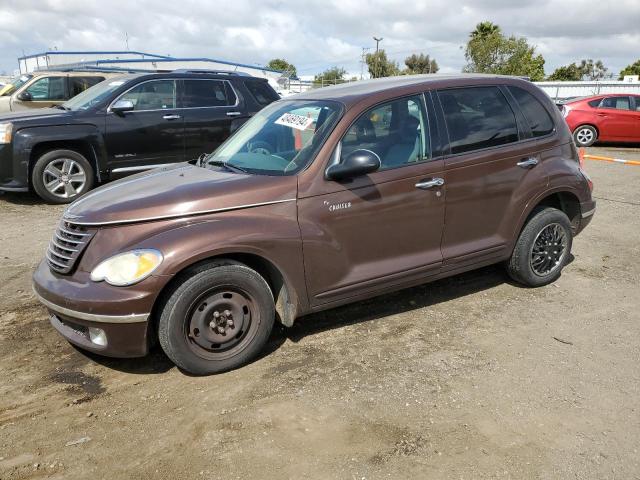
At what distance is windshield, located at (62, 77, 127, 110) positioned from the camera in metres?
8.22

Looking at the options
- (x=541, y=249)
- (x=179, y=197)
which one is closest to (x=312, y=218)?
(x=179, y=197)

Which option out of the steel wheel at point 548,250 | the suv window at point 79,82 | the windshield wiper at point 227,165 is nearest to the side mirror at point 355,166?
the windshield wiper at point 227,165

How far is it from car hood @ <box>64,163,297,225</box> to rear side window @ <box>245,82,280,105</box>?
226 inches

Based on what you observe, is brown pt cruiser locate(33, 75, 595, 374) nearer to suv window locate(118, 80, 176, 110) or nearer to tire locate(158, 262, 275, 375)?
tire locate(158, 262, 275, 375)

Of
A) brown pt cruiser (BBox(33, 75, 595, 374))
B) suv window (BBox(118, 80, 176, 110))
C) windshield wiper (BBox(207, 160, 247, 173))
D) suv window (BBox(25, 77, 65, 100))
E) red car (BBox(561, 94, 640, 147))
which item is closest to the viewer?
brown pt cruiser (BBox(33, 75, 595, 374))

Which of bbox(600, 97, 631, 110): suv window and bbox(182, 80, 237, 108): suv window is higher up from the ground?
bbox(182, 80, 237, 108): suv window

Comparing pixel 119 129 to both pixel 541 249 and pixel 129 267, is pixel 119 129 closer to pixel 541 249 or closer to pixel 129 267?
pixel 129 267

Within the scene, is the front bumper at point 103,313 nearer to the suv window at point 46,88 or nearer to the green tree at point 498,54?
the suv window at point 46,88

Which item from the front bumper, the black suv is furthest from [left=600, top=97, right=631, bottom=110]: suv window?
the front bumper

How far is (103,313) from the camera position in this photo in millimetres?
3164

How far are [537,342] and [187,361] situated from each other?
7.97 ft

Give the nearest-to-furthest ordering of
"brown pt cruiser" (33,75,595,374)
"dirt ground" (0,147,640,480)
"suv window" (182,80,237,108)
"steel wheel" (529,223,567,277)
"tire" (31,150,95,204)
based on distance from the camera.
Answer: "dirt ground" (0,147,640,480) → "brown pt cruiser" (33,75,595,374) → "steel wheel" (529,223,567,277) → "tire" (31,150,95,204) → "suv window" (182,80,237,108)

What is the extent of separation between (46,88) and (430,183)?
1163 cm

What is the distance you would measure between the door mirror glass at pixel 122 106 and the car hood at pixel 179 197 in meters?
4.61
